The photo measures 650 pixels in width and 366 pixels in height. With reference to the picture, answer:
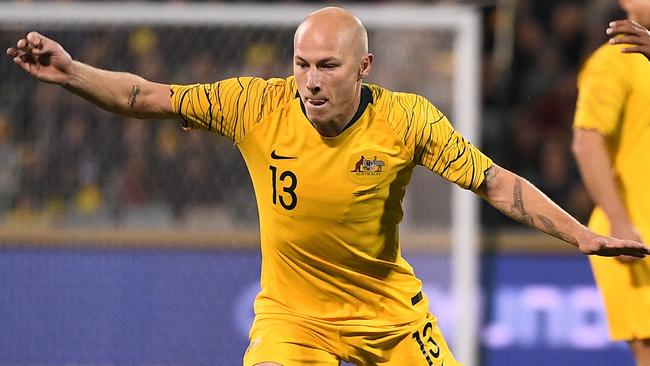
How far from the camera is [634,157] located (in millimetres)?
4684

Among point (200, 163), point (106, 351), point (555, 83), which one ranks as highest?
point (555, 83)

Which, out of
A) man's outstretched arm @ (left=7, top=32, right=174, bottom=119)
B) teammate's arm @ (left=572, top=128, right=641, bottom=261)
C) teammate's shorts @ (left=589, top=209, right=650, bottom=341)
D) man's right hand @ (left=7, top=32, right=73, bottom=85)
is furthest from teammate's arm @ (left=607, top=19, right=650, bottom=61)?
man's right hand @ (left=7, top=32, right=73, bottom=85)

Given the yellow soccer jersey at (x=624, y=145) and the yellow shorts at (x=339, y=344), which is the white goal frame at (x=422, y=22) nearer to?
the yellow soccer jersey at (x=624, y=145)

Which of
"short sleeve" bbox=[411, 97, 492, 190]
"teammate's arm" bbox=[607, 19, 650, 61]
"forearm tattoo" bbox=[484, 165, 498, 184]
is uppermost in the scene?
"teammate's arm" bbox=[607, 19, 650, 61]

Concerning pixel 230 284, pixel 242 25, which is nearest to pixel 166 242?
pixel 230 284

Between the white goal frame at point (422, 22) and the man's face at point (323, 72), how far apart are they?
313cm

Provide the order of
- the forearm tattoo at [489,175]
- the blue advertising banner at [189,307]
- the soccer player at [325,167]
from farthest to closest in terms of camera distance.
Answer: the blue advertising banner at [189,307] → the forearm tattoo at [489,175] → the soccer player at [325,167]

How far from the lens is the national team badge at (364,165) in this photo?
399 centimetres

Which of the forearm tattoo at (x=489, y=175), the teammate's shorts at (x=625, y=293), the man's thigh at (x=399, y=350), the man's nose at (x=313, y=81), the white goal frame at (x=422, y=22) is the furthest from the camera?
the white goal frame at (x=422, y=22)

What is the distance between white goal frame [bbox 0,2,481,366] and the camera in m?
6.84

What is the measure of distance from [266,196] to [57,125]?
128 inches

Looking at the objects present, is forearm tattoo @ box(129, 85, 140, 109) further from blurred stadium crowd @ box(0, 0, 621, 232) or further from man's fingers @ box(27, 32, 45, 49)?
blurred stadium crowd @ box(0, 0, 621, 232)

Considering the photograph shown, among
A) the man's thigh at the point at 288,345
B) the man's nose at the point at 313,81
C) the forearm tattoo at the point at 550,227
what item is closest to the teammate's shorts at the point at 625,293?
the forearm tattoo at the point at 550,227

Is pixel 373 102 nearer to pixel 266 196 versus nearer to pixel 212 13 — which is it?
pixel 266 196
